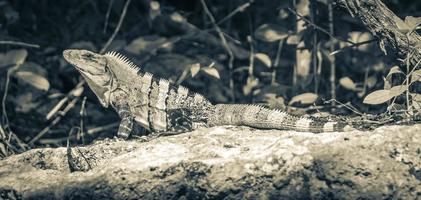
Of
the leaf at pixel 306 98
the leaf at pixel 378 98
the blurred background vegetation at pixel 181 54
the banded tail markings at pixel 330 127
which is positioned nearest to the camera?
the banded tail markings at pixel 330 127

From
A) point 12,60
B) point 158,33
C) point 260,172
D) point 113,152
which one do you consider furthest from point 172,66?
point 260,172

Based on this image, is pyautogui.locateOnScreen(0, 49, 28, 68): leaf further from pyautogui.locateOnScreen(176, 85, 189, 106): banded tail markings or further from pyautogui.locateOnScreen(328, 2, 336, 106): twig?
pyautogui.locateOnScreen(328, 2, 336, 106): twig

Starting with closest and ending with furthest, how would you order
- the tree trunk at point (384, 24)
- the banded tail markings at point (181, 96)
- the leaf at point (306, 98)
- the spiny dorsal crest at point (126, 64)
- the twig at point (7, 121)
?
the tree trunk at point (384, 24) < the banded tail markings at point (181, 96) < the spiny dorsal crest at point (126, 64) < the leaf at point (306, 98) < the twig at point (7, 121)

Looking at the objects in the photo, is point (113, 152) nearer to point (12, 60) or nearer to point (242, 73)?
point (12, 60)

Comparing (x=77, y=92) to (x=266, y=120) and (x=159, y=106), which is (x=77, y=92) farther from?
(x=266, y=120)

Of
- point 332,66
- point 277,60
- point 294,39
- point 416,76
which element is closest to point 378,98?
point 416,76

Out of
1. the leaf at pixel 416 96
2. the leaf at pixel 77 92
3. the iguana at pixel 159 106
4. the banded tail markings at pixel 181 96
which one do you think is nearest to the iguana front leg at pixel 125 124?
the iguana at pixel 159 106

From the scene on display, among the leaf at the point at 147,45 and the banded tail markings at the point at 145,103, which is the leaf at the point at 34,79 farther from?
the banded tail markings at the point at 145,103
